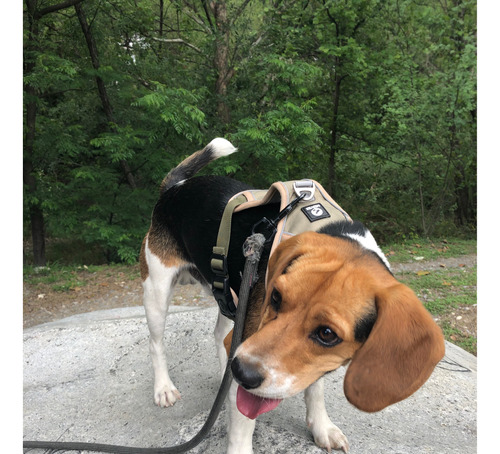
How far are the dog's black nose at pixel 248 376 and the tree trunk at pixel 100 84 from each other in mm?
7092

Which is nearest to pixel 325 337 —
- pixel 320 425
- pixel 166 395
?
pixel 320 425

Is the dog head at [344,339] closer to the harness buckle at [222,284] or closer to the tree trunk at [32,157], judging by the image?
the harness buckle at [222,284]

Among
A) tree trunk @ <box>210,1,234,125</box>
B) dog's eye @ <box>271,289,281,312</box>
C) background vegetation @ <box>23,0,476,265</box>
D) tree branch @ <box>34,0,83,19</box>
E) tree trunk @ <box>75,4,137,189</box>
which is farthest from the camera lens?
tree trunk @ <box>210,1,234,125</box>

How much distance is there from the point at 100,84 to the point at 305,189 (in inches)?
296

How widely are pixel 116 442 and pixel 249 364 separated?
1.70 meters

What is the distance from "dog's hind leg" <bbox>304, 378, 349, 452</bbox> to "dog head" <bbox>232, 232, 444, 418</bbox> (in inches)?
33.1

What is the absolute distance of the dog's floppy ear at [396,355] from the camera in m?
1.50

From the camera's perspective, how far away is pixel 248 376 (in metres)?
1.54

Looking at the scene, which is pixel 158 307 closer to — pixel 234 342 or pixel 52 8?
pixel 234 342

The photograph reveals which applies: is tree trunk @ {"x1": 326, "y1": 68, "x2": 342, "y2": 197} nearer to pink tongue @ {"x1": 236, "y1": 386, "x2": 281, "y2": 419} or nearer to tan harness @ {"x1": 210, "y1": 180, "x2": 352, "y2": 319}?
tan harness @ {"x1": 210, "y1": 180, "x2": 352, "y2": 319}

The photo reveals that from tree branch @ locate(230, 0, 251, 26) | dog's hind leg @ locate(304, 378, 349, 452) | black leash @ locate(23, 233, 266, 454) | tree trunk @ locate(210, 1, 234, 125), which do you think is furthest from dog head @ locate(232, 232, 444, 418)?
tree branch @ locate(230, 0, 251, 26)

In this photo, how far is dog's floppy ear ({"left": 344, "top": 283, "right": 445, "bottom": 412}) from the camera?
150 centimetres

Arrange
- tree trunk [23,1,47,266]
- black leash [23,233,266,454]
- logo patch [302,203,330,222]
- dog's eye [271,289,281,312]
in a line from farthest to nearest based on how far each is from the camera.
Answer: tree trunk [23,1,47,266]
logo patch [302,203,330,222]
black leash [23,233,266,454]
dog's eye [271,289,281,312]

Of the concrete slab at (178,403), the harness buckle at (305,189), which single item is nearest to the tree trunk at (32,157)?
the concrete slab at (178,403)
